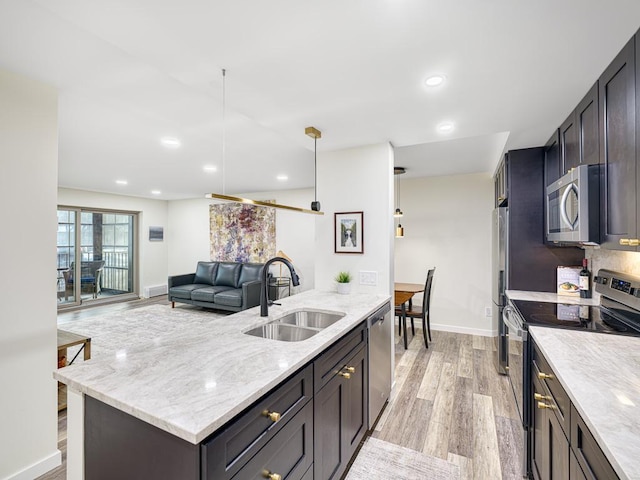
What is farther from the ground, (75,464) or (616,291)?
(616,291)

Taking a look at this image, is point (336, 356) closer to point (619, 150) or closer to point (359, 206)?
point (359, 206)

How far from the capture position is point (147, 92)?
209 centimetres

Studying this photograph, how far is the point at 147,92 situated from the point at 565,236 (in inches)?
117

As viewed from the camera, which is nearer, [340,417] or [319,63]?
[319,63]

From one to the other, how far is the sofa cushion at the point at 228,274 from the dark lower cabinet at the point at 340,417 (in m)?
4.72

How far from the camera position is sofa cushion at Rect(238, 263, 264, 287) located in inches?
241

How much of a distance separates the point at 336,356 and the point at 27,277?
74.8 inches

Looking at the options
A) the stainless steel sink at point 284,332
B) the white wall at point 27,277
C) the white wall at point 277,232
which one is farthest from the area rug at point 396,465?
the white wall at point 277,232

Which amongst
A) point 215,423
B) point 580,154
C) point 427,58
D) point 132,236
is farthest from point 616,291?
point 132,236

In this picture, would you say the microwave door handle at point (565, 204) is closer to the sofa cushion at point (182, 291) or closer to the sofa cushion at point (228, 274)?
the sofa cushion at point (228, 274)

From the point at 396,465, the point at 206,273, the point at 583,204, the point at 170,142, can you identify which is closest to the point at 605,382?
the point at 583,204

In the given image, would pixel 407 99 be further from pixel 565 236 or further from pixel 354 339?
pixel 354 339

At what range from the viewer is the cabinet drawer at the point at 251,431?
0.87m

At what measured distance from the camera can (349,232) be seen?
287 cm
